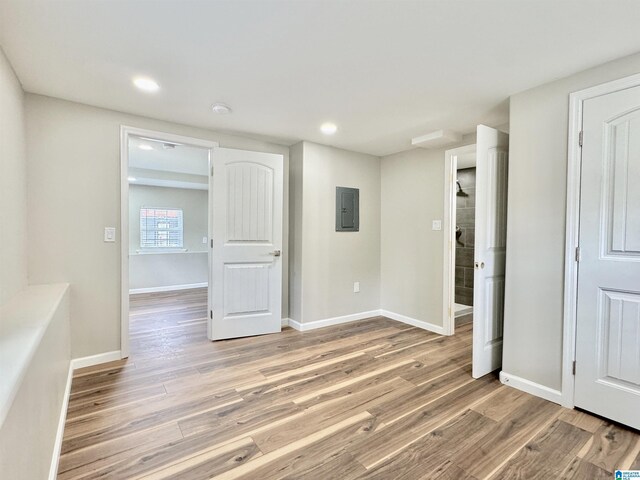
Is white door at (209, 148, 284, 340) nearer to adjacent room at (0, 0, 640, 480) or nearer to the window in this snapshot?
adjacent room at (0, 0, 640, 480)

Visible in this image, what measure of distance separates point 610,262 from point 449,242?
1.65m

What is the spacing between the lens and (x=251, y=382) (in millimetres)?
2410

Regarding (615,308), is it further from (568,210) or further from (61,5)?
(61,5)

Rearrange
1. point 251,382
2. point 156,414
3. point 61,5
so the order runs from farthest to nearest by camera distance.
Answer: point 251,382 → point 156,414 → point 61,5

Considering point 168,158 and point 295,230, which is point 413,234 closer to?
point 295,230

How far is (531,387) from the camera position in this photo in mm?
2256

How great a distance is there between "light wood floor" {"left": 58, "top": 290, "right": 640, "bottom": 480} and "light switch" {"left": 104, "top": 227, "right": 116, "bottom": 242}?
1082mm

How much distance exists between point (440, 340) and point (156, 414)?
2735mm

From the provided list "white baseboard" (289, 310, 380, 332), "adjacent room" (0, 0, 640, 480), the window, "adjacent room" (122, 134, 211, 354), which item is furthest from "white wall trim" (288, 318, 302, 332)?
the window

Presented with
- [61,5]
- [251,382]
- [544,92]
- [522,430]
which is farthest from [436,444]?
[61,5]

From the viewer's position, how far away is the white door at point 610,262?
182 centimetres

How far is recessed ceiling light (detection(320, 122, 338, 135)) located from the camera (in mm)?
3049

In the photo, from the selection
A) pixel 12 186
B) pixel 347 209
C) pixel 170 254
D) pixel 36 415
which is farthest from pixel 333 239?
pixel 170 254

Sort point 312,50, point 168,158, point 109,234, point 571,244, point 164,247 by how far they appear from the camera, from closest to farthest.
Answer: point 312,50 → point 571,244 → point 109,234 → point 168,158 → point 164,247
